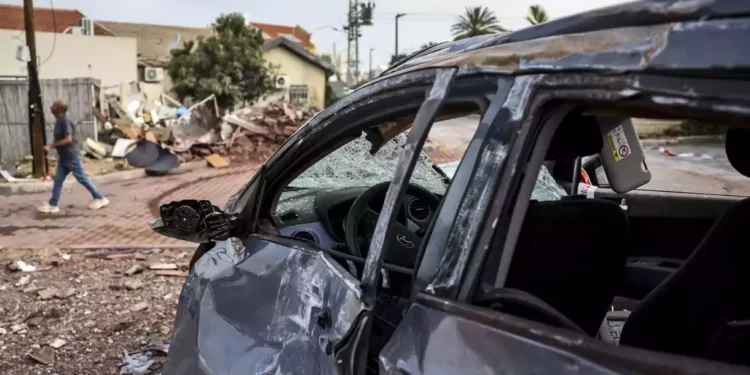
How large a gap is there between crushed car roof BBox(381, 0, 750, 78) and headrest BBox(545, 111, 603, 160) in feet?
0.88

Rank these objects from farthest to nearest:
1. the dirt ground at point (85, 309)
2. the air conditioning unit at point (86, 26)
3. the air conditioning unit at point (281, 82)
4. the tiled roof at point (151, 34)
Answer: the tiled roof at point (151, 34) < the air conditioning unit at point (86, 26) < the air conditioning unit at point (281, 82) < the dirt ground at point (85, 309)

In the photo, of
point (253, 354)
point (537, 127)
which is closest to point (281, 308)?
point (253, 354)

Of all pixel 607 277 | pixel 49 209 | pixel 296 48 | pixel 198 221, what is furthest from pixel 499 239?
pixel 296 48

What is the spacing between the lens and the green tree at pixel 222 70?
2638 centimetres

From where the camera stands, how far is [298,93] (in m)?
36.2

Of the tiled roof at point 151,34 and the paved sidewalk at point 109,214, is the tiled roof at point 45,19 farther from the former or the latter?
the paved sidewalk at point 109,214

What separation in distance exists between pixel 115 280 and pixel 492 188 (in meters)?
5.39

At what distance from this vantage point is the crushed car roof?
3.74ft

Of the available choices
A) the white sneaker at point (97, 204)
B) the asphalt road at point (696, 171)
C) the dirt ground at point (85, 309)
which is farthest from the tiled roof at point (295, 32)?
the asphalt road at point (696, 171)

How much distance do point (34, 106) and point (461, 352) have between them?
13.2m

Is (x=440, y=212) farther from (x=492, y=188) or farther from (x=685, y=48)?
(x=685, y=48)

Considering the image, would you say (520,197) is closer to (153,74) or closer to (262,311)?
(262,311)

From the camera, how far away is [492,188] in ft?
4.44

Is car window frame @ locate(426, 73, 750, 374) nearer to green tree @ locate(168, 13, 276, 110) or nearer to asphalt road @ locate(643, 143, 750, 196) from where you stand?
asphalt road @ locate(643, 143, 750, 196)
